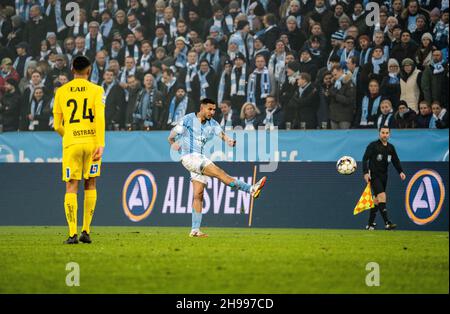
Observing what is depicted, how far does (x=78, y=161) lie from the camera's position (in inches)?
540

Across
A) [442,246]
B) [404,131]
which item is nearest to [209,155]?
[404,131]

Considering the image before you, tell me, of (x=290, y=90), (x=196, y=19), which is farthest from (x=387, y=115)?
(x=196, y=19)

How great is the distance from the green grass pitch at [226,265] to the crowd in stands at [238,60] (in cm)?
520

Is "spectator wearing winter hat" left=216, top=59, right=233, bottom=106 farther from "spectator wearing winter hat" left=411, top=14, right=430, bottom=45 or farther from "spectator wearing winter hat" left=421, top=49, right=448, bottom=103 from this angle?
"spectator wearing winter hat" left=421, top=49, right=448, bottom=103

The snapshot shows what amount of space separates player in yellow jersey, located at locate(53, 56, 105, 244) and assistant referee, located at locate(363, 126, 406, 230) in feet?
22.9

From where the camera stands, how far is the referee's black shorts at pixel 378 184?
19203 millimetres

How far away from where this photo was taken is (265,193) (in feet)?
66.8

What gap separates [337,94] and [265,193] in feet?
8.61

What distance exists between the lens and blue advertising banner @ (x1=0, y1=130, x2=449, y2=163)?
1872 cm

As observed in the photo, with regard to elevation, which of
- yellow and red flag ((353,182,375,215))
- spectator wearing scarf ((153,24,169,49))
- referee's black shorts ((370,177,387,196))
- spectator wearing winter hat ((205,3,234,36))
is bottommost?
yellow and red flag ((353,182,375,215))

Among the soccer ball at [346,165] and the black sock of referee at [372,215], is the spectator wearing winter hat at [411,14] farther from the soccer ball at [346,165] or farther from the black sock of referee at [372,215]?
the black sock of referee at [372,215]

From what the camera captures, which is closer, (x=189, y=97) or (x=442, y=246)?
(x=442, y=246)

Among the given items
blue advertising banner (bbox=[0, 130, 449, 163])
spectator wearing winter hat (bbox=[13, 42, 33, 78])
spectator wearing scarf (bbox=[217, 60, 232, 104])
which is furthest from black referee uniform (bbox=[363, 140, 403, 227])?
spectator wearing winter hat (bbox=[13, 42, 33, 78])

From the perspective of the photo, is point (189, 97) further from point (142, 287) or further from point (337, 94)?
point (142, 287)
